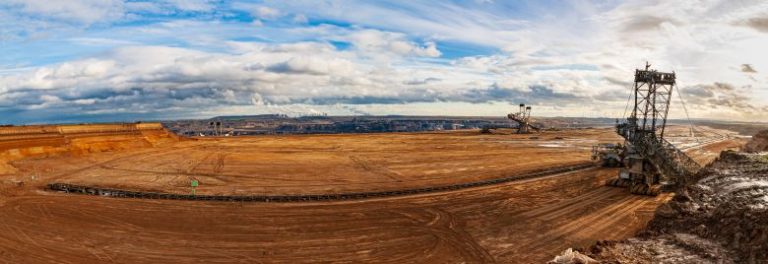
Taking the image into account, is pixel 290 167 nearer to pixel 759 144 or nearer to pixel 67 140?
pixel 67 140

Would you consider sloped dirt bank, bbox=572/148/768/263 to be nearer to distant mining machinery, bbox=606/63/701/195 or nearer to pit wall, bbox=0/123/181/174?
distant mining machinery, bbox=606/63/701/195

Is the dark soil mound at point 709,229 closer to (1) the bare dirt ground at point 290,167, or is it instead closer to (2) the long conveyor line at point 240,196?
(2) the long conveyor line at point 240,196

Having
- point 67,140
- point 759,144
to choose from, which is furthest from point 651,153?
point 67,140

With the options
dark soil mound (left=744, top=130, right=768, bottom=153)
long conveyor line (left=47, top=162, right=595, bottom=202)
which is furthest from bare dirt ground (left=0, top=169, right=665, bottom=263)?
dark soil mound (left=744, top=130, right=768, bottom=153)

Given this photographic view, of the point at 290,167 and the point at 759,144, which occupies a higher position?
the point at 759,144

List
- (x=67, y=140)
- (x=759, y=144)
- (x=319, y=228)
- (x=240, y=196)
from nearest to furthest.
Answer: (x=319, y=228), (x=759, y=144), (x=240, y=196), (x=67, y=140)

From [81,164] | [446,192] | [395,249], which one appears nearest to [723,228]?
[395,249]

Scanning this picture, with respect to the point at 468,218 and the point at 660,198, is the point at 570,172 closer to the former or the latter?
the point at 660,198
